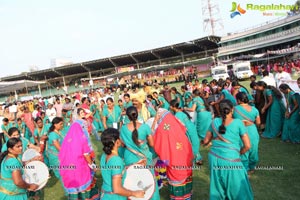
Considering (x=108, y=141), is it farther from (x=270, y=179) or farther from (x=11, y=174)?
(x=270, y=179)

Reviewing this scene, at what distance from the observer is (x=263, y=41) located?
4191 cm

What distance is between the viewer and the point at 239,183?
302 centimetres

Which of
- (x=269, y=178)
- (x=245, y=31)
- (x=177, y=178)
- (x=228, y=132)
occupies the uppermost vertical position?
(x=245, y=31)

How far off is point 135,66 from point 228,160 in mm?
43884

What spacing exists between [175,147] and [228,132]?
83 cm

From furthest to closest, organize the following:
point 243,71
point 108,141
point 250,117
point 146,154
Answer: point 243,71 < point 250,117 < point 146,154 < point 108,141

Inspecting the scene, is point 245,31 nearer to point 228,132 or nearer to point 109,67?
point 109,67

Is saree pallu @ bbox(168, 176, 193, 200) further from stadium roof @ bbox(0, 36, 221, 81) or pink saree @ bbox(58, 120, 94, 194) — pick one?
stadium roof @ bbox(0, 36, 221, 81)

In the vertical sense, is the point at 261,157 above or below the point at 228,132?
below

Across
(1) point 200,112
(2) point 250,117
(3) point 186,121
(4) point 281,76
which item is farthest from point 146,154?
(4) point 281,76

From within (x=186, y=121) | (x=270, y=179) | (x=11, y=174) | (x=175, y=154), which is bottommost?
(x=270, y=179)

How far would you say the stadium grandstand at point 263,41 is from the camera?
112 ft

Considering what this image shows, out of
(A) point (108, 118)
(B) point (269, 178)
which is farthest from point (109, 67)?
(B) point (269, 178)

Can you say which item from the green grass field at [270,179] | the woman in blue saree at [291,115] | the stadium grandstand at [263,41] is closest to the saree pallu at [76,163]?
the green grass field at [270,179]
